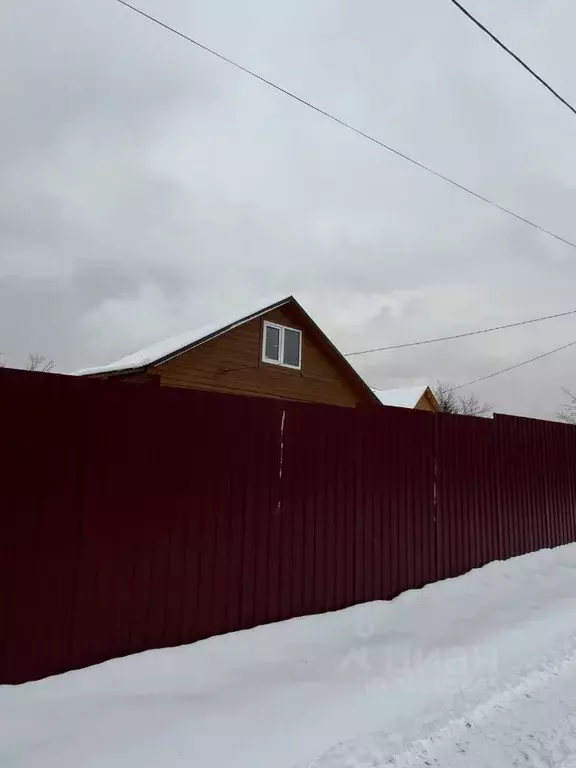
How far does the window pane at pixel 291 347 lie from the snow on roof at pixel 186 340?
101 cm

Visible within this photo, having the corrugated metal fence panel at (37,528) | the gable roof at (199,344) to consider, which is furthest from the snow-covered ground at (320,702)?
the gable roof at (199,344)

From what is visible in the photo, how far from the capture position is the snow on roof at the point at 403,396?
2899cm

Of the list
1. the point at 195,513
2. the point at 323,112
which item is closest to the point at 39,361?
the point at 323,112

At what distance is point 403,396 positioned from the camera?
30406 mm

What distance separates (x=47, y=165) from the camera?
8.98 metres

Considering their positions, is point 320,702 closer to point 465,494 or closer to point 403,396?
point 465,494

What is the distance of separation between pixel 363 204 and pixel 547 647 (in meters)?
8.46

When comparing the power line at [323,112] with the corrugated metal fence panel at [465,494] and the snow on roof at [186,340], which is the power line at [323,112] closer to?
the corrugated metal fence panel at [465,494]

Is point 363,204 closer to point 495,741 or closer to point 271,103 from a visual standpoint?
point 271,103

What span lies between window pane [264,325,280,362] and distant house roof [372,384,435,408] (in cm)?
1390

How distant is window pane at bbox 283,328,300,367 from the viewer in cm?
1603

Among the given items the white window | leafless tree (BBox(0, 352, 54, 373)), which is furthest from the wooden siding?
leafless tree (BBox(0, 352, 54, 373))

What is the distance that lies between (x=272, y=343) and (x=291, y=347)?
74cm

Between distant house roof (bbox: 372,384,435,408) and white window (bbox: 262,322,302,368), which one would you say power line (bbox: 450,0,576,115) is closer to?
white window (bbox: 262,322,302,368)
